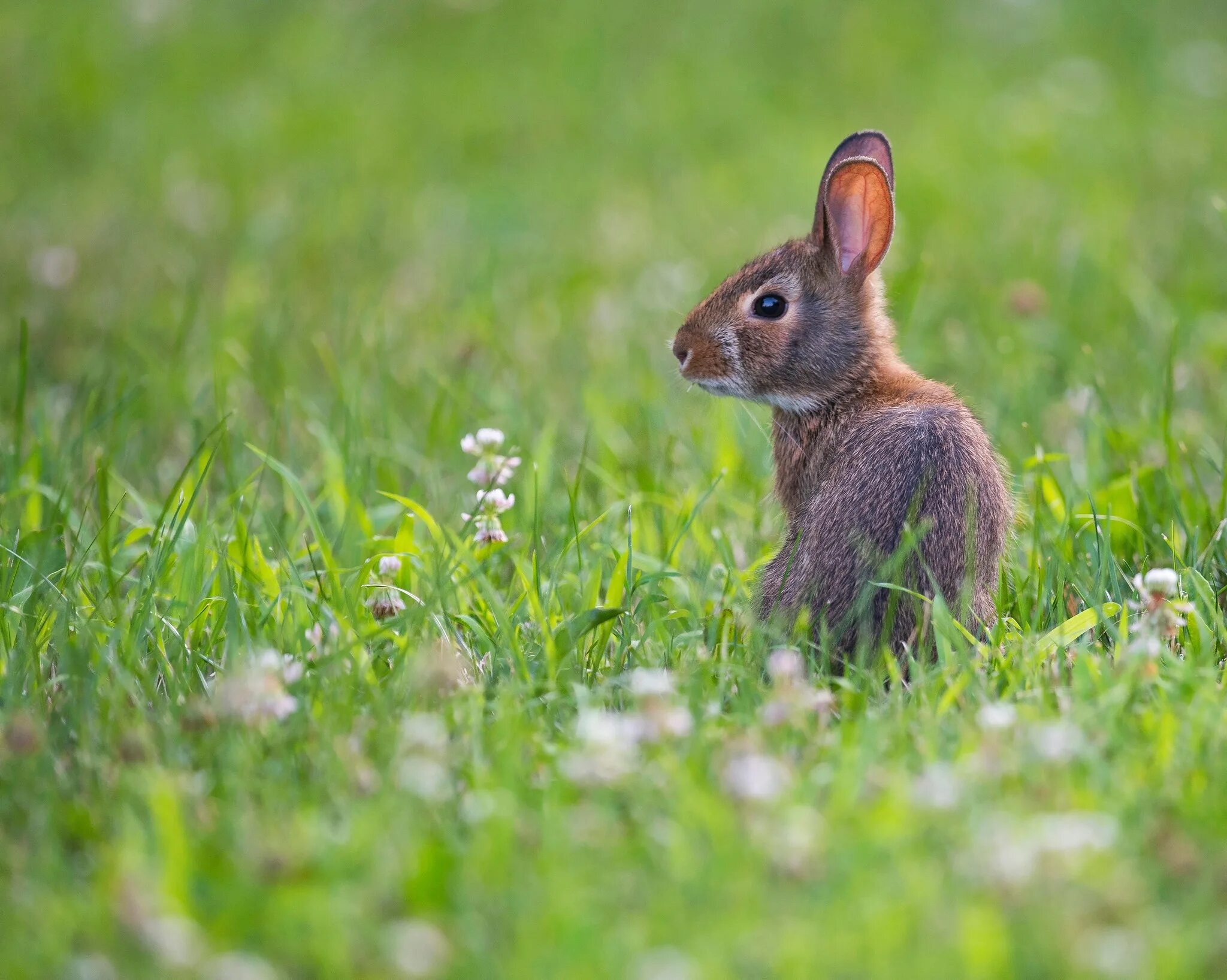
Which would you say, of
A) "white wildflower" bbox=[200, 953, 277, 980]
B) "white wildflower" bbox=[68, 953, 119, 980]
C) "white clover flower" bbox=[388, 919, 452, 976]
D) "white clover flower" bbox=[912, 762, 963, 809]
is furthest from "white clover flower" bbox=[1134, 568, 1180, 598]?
"white wildflower" bbox=[68, 953, 119, 980]

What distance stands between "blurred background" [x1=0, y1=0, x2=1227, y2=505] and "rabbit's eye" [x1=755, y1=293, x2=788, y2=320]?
0.55m

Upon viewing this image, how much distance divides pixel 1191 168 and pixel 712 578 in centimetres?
640

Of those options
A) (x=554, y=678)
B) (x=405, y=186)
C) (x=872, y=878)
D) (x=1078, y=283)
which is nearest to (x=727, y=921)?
(x=872, y=878)

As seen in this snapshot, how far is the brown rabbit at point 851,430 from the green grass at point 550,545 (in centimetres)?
23

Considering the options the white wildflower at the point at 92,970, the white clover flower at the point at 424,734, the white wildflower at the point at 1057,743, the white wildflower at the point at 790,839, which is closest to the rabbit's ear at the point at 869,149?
the white wildflower at the point at 1057,743

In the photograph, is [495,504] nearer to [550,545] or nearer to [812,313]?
[550,545]

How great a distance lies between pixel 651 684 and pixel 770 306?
6.82 feet

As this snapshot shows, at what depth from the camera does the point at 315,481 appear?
16.8 feet

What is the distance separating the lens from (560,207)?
30.9 ft

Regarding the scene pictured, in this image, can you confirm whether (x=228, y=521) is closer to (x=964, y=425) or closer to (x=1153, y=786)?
(x=964, y=425)

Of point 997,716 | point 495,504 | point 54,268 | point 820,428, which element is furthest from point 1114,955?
point 54,268

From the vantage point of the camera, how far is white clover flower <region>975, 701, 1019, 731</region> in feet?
9.35

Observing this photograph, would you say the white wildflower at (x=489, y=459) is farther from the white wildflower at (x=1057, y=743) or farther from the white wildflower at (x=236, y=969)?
the white wildflower at (x=236, y=969)

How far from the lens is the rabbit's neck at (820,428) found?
4.22m
